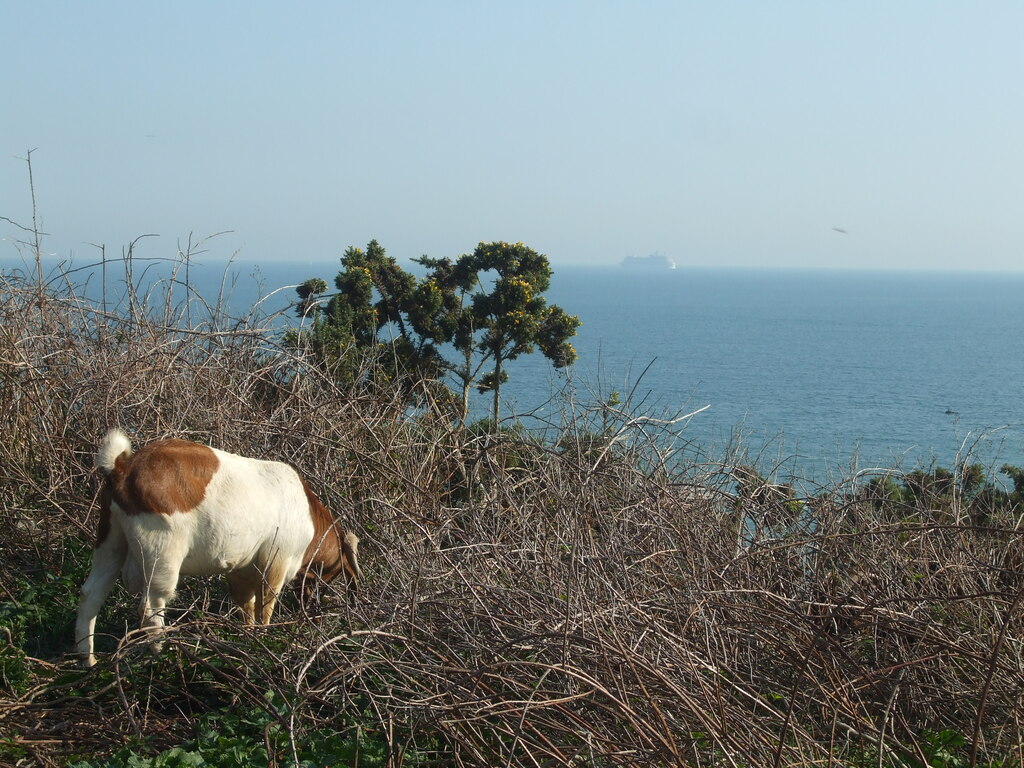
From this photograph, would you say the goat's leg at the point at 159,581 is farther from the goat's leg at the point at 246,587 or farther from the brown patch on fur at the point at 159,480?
the goat's leg at the point at 246,587

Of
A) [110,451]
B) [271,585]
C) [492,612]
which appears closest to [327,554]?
[271,585]

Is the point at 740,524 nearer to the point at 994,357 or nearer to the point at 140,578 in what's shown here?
the point at 140,578

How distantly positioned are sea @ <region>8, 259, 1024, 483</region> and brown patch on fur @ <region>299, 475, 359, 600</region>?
1704 mm

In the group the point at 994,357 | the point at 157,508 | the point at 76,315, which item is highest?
the point at 76,315

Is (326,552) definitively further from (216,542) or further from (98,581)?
(98,581)

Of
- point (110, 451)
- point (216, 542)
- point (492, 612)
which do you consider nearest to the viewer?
point (492, 612)

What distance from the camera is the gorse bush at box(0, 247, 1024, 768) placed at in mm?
3465

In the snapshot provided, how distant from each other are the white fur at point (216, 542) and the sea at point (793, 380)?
203 centimetres

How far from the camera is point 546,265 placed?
2092cm

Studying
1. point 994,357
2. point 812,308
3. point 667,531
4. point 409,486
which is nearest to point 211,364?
point 409,486

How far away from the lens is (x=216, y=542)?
4.68 metres

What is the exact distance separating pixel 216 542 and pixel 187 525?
0.63 feet

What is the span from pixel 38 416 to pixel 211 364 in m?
1.32

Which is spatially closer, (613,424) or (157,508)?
(157,508)
